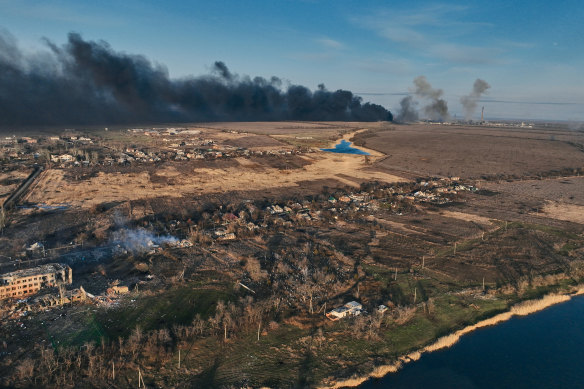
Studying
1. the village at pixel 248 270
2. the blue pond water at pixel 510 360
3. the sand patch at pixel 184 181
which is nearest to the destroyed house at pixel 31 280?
the village at pixel 248 270

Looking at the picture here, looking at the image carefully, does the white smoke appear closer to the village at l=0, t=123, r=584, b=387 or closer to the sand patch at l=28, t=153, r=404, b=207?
the village at l=0, t=123, r=584, b=387

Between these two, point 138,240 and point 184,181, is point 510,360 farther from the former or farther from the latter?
point 184,181

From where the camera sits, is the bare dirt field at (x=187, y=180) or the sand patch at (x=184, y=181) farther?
the bare dirt field at (x=187, y=180)

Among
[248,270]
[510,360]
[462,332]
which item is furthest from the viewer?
[248,270]

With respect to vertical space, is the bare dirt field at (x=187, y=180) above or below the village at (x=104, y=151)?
below

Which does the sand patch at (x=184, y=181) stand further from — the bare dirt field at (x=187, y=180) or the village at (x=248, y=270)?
the village at (x=248, y=270)

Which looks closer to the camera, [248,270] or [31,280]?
[31,280]

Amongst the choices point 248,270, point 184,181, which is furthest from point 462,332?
point 184,181

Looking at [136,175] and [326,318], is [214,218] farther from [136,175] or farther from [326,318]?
[136,175]
